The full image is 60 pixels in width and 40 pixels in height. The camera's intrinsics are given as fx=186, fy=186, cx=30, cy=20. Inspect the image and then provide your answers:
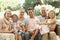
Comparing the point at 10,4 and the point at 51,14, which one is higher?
the point at 10,4

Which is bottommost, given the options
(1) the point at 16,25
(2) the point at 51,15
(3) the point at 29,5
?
(1) the point at 16,25

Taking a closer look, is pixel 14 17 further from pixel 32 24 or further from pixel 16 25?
pixel 32 24

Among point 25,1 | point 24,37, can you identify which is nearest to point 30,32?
point 24,37

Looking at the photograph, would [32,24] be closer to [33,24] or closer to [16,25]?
[33,24]

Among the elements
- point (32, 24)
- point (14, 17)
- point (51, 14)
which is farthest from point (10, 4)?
point (51, 14)

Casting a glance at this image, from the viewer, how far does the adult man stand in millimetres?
1948

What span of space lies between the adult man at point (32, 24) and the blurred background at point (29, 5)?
46 mm

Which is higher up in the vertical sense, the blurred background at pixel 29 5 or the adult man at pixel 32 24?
the blurred background at pixel 29 5

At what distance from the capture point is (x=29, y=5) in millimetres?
1960

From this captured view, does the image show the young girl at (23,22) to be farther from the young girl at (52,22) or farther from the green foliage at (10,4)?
the young girl at (52,22)

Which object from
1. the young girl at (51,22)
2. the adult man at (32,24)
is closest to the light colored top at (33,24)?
the adult man at (32,24)

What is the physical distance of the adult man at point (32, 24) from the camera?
195cm

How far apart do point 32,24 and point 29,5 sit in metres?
0.20

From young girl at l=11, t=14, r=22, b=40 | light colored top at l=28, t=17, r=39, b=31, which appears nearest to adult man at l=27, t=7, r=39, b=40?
light colored top at l=28, t=17, r=39, b=31
